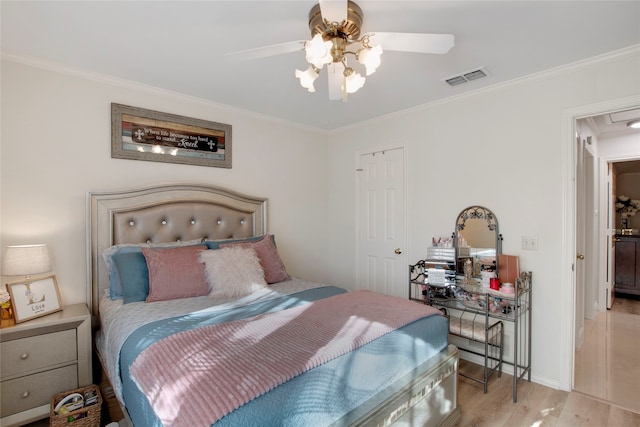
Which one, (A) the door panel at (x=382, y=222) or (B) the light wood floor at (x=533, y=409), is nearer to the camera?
(B) the light wood floor at (x=533, y=409)

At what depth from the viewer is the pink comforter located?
1.06 metres

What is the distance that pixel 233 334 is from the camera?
59.2 inches

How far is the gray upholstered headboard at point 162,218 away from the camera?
2477mm

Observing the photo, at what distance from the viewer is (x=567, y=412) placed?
2.11 metres

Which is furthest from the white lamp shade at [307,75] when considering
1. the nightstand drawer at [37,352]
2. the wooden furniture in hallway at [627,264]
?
the wooden furniture in hallway at [627,264]

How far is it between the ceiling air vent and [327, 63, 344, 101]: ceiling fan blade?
1.19 meters

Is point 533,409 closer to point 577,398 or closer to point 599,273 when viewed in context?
point 577,398

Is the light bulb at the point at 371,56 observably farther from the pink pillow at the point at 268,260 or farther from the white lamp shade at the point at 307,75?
the pink pillow at the point at 268,260

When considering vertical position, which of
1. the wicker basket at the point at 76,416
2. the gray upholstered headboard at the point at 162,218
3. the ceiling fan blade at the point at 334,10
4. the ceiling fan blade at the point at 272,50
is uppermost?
the ceiling fan blade at the point at 334,10

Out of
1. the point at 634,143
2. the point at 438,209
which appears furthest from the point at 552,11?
the point at 634,143

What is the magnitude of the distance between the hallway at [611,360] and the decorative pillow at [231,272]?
263 cm

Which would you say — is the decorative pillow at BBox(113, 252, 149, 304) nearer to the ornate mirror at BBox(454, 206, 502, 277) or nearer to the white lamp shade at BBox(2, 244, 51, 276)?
the white lamp shade at BBox(2, 244, 51, 276)

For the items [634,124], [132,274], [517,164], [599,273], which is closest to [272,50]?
[132,274]

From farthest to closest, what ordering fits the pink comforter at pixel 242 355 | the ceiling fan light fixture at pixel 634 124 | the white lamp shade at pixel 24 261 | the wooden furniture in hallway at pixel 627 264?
the wooden furniture in hallway at pixel 627 264
the ceiling fan light fixture at pixel 634 124
the white lamp shade at pixel 24 261
the pink comforter at pixel 242 355
